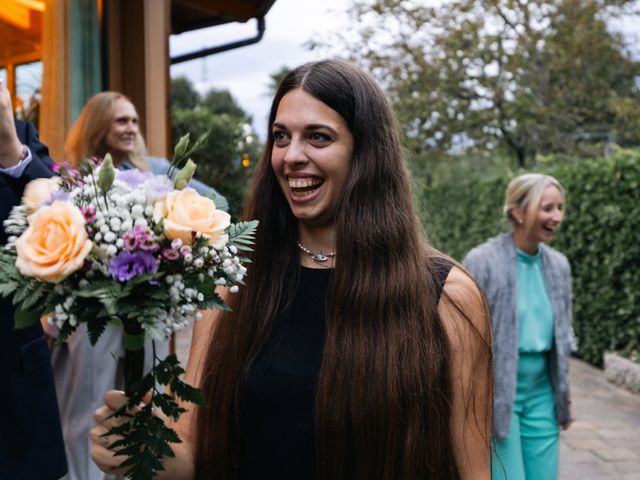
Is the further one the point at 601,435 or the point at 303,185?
the point at 601,435

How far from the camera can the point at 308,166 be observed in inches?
80.5

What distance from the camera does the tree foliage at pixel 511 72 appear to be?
55.1 ft

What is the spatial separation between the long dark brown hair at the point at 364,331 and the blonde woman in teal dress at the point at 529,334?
84.8 inches

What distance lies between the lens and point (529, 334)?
14.0ft

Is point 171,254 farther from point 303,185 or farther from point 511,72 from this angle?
point 511,72

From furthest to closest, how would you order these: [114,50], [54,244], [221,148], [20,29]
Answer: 1. [221,148]
2. [114,50]
3. [20,29]
4. [54,244]

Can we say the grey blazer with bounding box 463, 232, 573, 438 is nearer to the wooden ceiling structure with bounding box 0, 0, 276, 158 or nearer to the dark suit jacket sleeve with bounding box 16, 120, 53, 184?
the dark suit jacket sleeve with bounding box 16, 120, 53, 184

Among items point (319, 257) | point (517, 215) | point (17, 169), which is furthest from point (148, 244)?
point (517, 215)

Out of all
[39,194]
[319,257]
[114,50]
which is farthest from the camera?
[114,50]

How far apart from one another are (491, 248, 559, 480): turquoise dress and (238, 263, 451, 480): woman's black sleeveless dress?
230 cm

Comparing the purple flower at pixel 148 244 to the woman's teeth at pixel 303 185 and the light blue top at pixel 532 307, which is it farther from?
the light blue top at pixel 532 307

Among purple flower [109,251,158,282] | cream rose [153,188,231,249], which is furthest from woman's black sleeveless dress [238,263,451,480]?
purple flower [109,251,158,282]

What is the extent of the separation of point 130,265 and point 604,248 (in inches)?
329

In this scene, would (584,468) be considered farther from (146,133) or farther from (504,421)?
(146,133)
